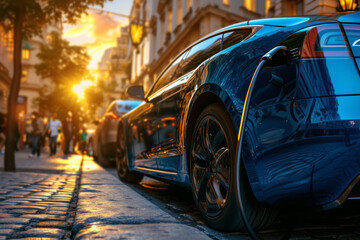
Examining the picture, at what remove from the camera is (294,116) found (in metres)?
2.09

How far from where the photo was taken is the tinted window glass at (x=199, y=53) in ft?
11.1

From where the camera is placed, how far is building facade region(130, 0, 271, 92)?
1876cm

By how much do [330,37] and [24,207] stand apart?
8.63ft

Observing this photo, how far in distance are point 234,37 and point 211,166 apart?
990mm

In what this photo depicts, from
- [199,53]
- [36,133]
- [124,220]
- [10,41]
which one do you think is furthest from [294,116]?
[10,41]

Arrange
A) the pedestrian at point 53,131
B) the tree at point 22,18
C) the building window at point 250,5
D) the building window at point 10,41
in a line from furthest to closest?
the building window at point 10,41 < the building window at point 250,5 < the pedestrian at point 53,131 < the tree at point 22,18

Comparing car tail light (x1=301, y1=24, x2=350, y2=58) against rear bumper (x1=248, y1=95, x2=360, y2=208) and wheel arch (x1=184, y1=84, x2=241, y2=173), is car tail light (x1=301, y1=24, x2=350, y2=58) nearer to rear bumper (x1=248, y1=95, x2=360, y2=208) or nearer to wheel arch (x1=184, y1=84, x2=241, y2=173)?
rear bumper (x1=248, y1=95, x2=360, y2=208)

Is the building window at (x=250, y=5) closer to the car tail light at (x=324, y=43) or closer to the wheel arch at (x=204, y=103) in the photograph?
the wheel arch at (x=204, y=103)

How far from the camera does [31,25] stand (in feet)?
29.4

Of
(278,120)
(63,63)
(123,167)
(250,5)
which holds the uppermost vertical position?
(250,5)

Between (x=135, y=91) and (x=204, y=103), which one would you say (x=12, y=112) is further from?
(x=204, y=103)

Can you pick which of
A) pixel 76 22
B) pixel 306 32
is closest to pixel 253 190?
pixel 306 32

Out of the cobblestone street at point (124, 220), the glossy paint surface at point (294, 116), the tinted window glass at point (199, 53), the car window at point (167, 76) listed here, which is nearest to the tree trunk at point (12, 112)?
the cobblestone street at point (124, 220)

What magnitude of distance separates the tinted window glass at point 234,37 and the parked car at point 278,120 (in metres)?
0.01
